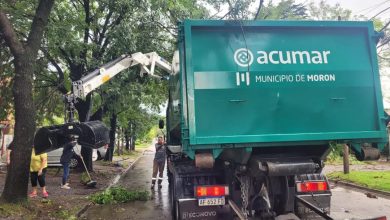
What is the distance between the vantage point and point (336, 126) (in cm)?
557

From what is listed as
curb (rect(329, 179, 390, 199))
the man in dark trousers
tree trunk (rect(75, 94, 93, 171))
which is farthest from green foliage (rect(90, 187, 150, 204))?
tree trunk (rect(75, 94, 93, 171))

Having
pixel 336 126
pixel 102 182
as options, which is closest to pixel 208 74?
pixel 336 126

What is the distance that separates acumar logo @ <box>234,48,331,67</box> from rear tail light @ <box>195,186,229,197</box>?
190 cm

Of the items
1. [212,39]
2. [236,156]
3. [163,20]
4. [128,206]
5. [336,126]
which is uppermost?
[163,20]

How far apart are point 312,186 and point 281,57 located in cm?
217

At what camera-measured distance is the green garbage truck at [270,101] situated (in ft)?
17.5

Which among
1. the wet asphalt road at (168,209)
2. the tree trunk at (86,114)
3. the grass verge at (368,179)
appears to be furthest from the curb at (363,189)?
the tree trunk at (86,114)

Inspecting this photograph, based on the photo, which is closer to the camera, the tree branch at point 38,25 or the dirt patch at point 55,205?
the dirt patch at point 55,205

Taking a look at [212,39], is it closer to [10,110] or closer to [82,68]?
[82,68]

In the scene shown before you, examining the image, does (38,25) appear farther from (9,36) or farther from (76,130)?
(76,130)

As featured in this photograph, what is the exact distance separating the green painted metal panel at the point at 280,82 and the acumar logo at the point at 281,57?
1 centimetres

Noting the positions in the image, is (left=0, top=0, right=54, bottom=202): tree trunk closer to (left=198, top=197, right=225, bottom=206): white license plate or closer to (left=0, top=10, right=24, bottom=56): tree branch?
(left=0, top=10, right=24, bottom=56): tree branch

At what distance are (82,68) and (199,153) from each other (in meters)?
11.8

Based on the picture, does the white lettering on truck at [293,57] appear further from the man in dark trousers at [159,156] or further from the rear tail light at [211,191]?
the man in dark trousers at [159,156]
